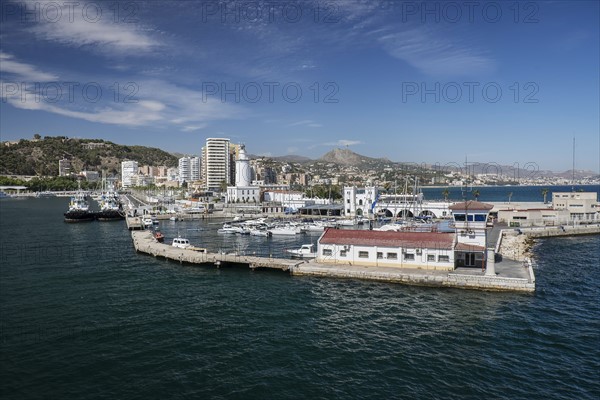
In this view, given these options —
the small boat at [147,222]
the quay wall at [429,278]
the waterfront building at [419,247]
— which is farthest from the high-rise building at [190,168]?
the quay wall at [429,278]

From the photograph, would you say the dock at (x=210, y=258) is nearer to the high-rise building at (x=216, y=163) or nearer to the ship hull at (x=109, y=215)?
the ship hull at (x=109, y=215)

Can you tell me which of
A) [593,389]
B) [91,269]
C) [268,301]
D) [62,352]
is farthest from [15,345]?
[593,389]

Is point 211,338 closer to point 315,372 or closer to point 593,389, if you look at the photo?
point 315,372

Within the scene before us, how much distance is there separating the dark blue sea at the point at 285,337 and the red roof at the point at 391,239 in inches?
151

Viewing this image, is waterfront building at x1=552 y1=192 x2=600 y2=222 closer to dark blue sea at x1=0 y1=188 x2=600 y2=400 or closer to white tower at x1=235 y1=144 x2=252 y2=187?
dark blue sea at x1=0 y1=188 x2=600 y2=400

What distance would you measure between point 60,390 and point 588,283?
33385 millimetres

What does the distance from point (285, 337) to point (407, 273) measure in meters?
12.1

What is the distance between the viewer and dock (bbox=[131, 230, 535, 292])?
26.5 m

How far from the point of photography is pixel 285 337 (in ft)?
65.3

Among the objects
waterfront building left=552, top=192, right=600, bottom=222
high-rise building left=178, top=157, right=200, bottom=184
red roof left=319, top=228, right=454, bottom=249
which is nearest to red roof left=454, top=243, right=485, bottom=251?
red roof left=319, top=228, right=454, bottom=249

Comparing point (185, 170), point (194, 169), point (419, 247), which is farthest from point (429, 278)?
point (185, 170)

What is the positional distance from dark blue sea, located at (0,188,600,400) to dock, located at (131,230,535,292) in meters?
0.80

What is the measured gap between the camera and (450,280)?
27.2 m

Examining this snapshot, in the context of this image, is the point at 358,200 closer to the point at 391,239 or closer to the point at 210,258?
the point at 210,258
